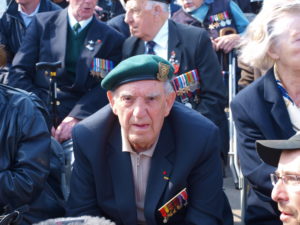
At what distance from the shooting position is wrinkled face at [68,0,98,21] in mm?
5023

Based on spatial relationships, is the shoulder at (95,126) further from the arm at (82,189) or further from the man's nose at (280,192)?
the man's nose at (280,192)

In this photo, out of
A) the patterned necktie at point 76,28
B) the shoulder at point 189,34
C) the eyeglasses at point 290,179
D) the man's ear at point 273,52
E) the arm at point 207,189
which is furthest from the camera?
the patterned necktie at point 76,28

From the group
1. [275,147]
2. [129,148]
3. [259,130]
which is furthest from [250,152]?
[275,147]

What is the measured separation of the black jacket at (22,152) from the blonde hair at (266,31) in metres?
1.41

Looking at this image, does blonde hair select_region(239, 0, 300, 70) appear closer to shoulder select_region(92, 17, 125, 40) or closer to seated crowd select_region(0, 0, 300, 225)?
seated crowd select_region(0, 0, 300, 225)

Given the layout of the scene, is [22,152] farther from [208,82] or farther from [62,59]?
[208,82]

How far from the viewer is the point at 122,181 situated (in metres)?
3.28

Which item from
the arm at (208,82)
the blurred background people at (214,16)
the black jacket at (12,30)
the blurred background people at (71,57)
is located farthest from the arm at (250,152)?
the black jacket at (12,30)

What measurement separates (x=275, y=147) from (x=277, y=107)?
3.36ft

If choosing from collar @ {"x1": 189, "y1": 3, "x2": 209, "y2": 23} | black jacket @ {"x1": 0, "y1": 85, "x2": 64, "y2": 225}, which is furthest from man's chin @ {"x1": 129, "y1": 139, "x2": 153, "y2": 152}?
collar @ {"x1": 189, "y1": 3, "x2": 209, "y2": 23}

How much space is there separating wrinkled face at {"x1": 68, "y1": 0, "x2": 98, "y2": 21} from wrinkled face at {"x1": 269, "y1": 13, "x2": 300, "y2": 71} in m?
1.99

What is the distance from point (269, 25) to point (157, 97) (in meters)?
0.95

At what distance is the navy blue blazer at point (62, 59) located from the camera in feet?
15.8

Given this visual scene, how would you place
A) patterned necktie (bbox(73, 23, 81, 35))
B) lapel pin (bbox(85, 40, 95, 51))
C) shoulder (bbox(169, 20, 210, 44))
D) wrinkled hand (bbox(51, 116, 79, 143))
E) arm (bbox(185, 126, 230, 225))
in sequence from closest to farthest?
arm (bbox(185, 126, 230, 225)) → wrinkled hand (bbox(51, 116, 79, 143)) → shoulder (bbox(169, 20, 210, 44)) → lapel pin (bbox(85, 40, 95, 51)) → patterned necktie (bbox(73, 23, 81, 35))
